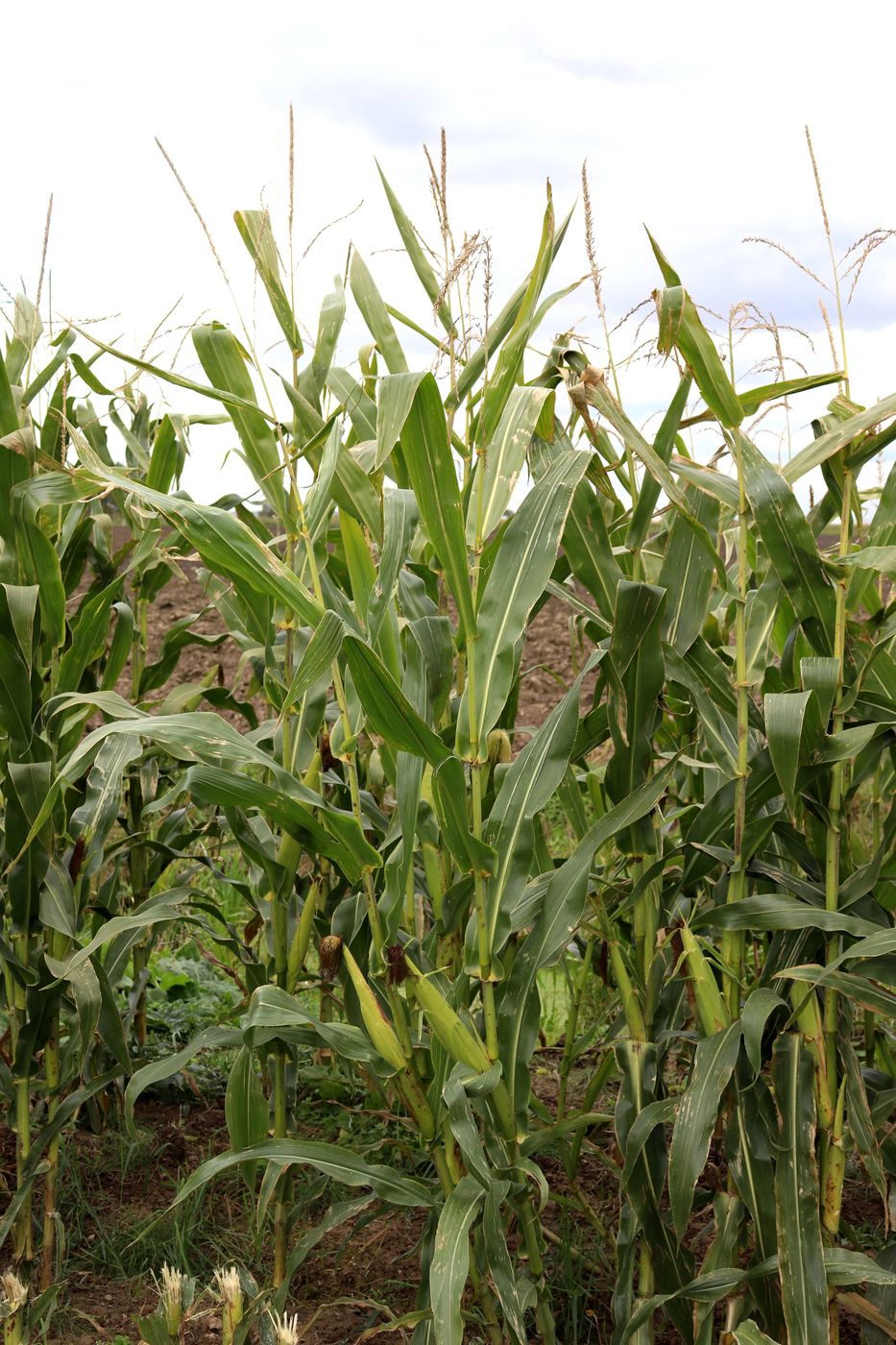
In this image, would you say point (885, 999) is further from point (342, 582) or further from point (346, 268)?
point (346, 268)

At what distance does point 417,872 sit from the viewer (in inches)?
80.0

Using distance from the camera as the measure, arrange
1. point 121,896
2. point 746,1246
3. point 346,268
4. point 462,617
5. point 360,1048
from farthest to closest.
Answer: point 121,896, point 346,268, point 746,1246, point 360,1048, point 462,617

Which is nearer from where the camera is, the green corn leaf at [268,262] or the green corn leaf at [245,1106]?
the green corn leaf at [268,262]

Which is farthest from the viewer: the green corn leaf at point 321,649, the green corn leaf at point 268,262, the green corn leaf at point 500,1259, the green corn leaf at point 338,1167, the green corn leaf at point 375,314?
the green corn leaf at point 375,314

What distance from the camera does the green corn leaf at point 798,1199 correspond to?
4.73 ft

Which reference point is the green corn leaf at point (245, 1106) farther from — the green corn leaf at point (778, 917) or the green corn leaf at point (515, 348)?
the green corn leaf at point (515, 348)

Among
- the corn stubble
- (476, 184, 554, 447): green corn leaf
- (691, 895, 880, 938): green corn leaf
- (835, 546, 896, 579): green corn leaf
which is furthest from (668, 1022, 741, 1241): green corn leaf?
(476, 184, 554, 447): green corn leaf

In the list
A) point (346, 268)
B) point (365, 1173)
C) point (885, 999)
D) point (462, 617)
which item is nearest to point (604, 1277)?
point (365, 1173)

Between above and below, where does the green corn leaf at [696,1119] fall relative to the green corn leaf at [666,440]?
below

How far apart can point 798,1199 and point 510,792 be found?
64cm

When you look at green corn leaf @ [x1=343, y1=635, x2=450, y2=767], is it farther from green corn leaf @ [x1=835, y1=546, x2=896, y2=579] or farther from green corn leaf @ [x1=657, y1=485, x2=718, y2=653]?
green corn leaf @ [x1=835, y1=546, x2=896, y2=579]

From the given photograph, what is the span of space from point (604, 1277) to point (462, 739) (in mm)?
1127

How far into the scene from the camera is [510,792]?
1.52 meters

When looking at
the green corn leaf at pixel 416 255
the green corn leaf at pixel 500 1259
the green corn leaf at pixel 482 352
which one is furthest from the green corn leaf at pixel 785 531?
the green corn leaf at pixel 500 1259
